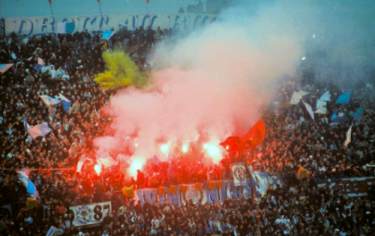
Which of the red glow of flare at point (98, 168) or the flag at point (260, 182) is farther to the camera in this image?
the flag at point (260, 182)

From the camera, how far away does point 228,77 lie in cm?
1770

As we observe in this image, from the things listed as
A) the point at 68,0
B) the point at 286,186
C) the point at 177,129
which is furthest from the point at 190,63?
the point at 286,186

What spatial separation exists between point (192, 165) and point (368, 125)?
22.9ft

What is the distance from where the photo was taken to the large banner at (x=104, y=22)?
17300 mm

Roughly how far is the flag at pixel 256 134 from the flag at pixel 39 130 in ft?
19.9

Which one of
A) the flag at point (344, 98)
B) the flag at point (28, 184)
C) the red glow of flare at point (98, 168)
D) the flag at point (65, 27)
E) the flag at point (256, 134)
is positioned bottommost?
the flag at point (28, 184)

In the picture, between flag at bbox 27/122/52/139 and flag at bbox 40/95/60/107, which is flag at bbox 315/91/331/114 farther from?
flag at bbox 27/122/52/139

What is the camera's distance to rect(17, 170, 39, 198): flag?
35.4ft

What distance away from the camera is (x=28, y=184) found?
425 inches

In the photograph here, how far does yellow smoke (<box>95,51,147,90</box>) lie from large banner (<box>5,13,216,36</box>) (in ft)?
7.49

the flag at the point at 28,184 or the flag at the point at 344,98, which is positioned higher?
the flag at the point at 344,98

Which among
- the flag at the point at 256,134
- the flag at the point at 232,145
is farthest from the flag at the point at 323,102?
the flag at the point at 232,145

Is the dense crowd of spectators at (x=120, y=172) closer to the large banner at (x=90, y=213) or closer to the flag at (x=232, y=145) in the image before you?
the large banner at (x=90, y=213)

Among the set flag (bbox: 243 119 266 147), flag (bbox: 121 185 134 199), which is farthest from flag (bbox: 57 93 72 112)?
flag (bbox: 243 119 266 147)
